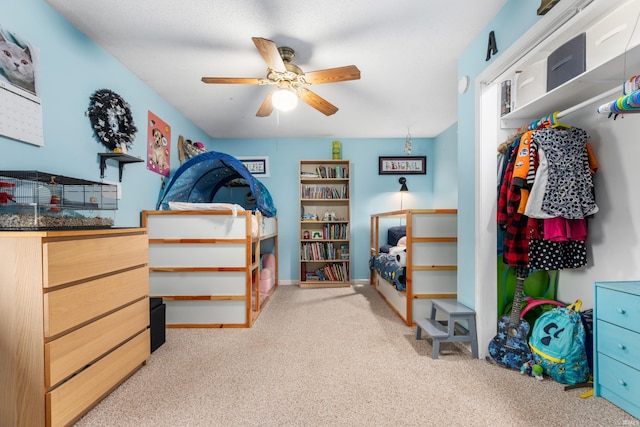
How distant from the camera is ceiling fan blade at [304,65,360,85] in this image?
80.5 inches


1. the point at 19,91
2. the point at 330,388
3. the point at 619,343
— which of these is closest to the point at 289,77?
the point at 19,91

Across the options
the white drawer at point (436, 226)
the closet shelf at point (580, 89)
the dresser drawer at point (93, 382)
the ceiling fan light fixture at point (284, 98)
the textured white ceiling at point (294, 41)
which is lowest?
the dresser drawer at point (93, 382)

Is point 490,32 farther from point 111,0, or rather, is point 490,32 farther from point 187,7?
point 111,0

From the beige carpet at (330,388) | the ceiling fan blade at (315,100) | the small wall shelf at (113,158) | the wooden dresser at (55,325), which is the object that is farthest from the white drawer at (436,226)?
the small wall shelf at (113,158)

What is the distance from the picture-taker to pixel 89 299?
4.75ft

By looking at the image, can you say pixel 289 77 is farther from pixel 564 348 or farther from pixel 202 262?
A: pixel 564 348

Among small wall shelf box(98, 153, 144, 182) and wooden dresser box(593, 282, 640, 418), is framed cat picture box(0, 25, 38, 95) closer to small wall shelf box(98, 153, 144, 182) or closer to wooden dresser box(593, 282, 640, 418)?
small wall shelf box(98, 153, 144, 182)

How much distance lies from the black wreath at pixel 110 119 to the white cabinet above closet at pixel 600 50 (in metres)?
2.89

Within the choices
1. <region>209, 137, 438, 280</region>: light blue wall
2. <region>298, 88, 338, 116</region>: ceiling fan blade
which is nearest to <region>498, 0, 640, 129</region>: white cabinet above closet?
<region>298, 88, 338, 116</region>: ceiling fan blade

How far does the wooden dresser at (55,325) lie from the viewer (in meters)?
1.21

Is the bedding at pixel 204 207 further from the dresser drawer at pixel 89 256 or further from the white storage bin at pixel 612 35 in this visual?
the white storage bin at pixel 612 35

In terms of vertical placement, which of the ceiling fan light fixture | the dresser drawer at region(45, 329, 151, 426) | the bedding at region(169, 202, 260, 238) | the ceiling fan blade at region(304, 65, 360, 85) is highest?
the ceiling fan blade at region(304, 65, 360, 85)

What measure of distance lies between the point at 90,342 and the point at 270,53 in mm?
1923

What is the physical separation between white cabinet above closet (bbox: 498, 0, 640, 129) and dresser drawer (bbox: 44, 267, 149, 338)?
261cm
